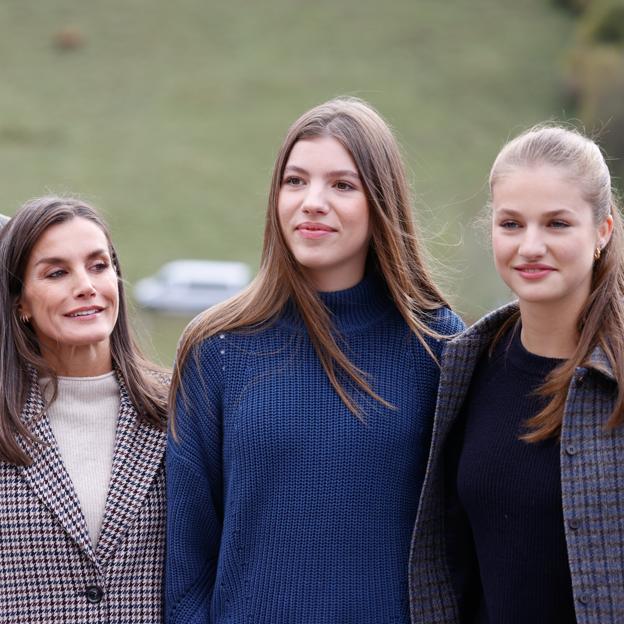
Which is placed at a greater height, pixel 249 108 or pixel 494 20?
Result: pixel 494 20

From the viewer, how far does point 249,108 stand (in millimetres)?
26828

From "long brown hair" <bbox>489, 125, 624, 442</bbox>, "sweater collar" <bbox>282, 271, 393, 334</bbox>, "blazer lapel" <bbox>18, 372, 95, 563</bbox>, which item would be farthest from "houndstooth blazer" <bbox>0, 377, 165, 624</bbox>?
"long brown hair" <bbox>489, 125, 624, 442</bbox>

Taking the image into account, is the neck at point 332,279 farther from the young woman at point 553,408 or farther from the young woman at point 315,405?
the young woman at point 553,408

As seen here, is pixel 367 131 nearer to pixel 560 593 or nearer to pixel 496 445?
pixel 496 445

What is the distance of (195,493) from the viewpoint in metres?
2.61

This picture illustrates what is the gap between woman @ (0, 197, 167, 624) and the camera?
8.52ft

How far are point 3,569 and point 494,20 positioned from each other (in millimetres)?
30110

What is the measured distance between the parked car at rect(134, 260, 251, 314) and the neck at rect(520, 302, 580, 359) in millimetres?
15894

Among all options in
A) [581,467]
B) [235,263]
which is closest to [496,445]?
[581,467]

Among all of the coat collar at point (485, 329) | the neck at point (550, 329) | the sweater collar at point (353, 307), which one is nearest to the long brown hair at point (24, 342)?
the sweater collar at point (353, 307)

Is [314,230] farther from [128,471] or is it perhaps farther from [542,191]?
[128,471]

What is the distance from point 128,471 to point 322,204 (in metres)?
0.85

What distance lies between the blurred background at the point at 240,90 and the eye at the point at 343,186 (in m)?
15.6

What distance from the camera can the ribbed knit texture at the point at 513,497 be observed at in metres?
2.24
